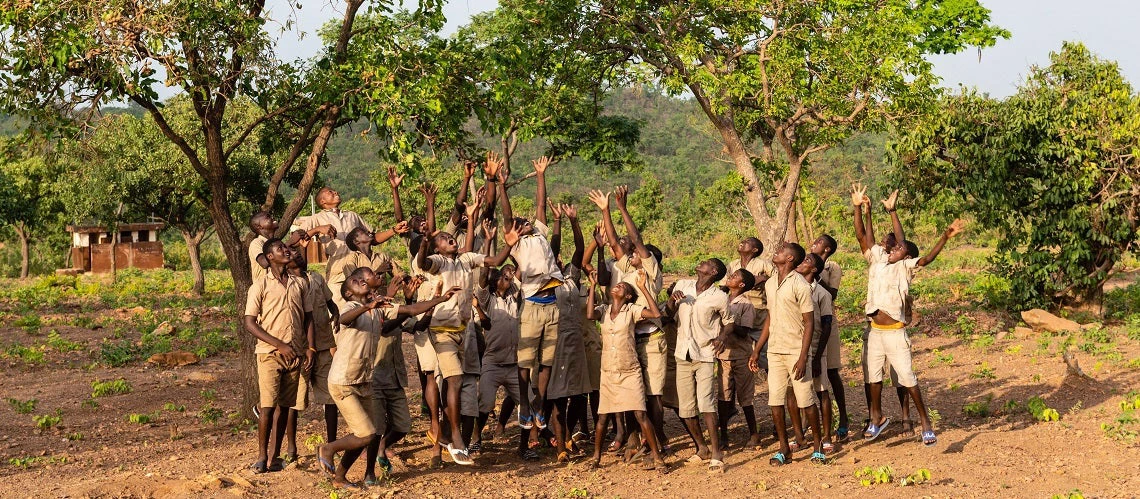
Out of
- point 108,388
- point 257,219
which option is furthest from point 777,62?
point 108,388

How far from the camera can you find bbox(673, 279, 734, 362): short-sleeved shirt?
8.30m

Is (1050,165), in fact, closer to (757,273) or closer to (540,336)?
(757,273)

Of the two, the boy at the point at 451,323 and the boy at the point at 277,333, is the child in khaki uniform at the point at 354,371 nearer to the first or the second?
the boy at the point at 277,333

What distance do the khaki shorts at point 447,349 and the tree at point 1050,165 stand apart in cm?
817

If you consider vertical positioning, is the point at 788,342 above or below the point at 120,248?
below

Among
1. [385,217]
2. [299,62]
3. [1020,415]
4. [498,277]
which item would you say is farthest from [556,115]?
[385,217]

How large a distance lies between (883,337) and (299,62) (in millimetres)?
5781

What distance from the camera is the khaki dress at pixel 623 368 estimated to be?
823cm

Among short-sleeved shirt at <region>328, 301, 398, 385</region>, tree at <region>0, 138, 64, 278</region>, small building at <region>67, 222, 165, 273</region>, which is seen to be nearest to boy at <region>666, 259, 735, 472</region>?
short-sleeved shirt at <region>328, 301, 398, 385</region>

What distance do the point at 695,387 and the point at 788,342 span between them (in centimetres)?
80

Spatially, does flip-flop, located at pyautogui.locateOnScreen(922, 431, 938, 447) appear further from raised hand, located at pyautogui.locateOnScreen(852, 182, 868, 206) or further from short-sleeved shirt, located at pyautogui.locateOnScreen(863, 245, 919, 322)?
raised hand, located at pyautogui.locateOnScreen(852, 182, 868, 206)

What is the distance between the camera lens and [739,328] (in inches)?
343

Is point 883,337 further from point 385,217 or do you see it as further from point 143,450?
point 385,217

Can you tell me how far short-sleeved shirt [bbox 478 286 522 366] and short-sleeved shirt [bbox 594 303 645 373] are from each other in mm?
824
